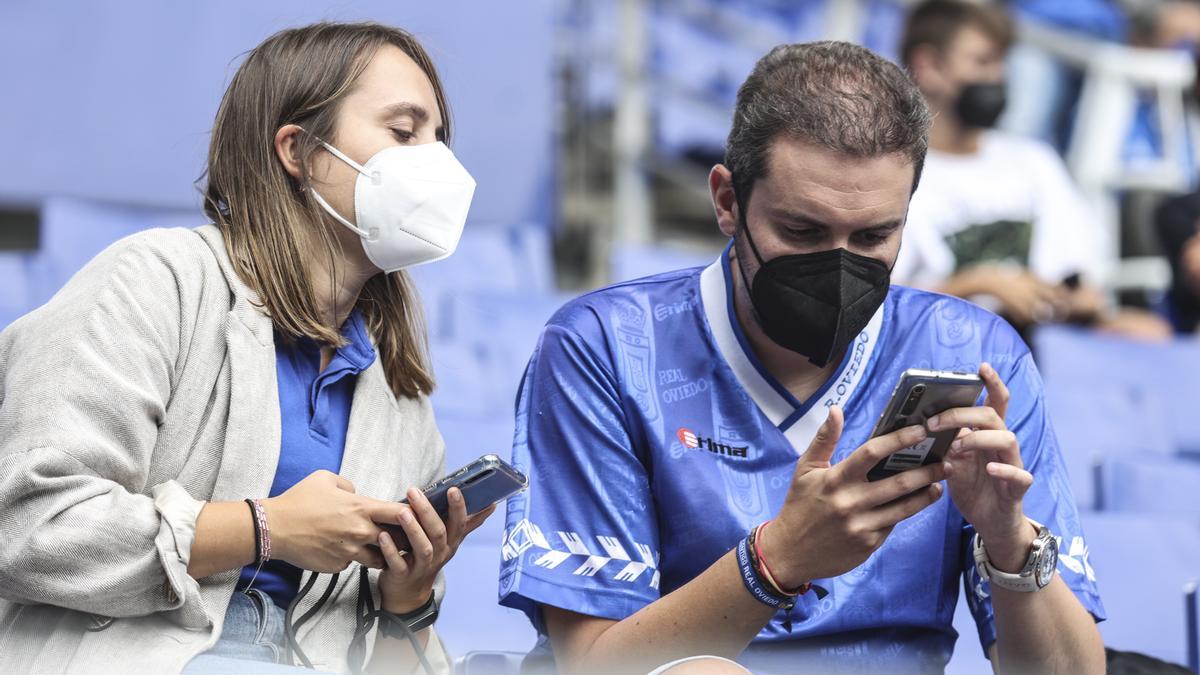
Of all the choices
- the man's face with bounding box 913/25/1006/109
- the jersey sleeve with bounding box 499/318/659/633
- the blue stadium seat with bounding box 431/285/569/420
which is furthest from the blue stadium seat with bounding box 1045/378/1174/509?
the jersey sleeve with bounding box 499/318/659/633

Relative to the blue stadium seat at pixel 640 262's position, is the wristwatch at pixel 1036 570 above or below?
above

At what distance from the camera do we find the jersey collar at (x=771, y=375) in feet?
6.47

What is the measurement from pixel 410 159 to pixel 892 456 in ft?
2.83

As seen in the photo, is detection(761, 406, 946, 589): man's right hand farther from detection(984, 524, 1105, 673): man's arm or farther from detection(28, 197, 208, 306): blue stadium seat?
detection(28, 197, 208, 306): blue stadium seat

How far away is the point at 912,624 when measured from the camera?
6.38 feet

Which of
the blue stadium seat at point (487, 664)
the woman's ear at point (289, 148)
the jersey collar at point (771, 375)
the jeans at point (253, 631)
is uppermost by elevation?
the woman's ear at point (289, 148)

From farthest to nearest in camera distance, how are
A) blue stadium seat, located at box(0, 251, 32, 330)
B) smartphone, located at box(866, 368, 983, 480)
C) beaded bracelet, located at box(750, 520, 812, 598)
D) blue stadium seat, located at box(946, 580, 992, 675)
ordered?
blue stadium seat, located at box(0, 251, 32, 330) → blue stadium seat, located at box(946, 580, 992, 675) → beaded bracelet, located at box(750, 520, 812, 598) → smartphone, located at box(866, 368, 983, 480)

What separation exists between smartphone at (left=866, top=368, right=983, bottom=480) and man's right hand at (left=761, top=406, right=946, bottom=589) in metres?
0.01

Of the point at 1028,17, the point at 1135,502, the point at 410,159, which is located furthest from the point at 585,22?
the point at 410,159

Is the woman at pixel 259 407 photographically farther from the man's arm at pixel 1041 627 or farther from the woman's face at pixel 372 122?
the man's arm at pixel 1041 627

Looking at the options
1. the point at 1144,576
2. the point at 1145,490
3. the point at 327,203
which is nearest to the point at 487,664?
the point at 327,203

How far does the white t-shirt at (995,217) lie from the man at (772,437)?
214 centimetres

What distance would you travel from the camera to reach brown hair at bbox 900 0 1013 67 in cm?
446

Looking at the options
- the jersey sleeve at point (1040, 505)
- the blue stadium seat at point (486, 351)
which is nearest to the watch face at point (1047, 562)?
the jersey sleeve at point (1040, 505)
